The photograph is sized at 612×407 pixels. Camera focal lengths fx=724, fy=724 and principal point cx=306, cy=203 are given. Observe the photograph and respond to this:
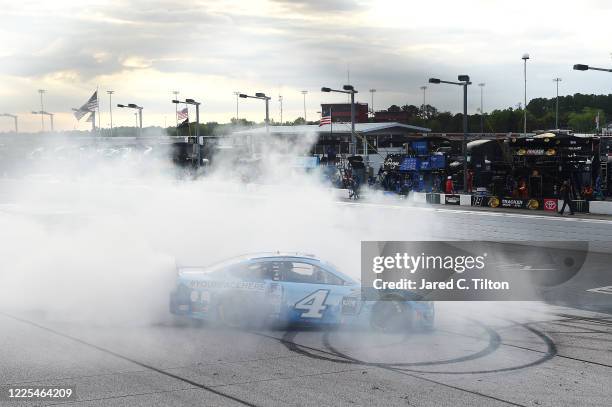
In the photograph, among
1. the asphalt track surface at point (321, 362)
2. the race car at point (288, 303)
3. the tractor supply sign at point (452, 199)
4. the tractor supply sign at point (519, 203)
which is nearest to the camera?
the asphalt track surface at point (321, 362)

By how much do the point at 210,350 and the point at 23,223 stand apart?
12169mm

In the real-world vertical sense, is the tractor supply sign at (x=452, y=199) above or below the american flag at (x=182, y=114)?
below

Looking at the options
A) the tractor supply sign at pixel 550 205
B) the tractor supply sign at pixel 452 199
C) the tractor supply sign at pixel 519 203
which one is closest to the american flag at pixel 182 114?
the tractor supply sign at pixel 452 199

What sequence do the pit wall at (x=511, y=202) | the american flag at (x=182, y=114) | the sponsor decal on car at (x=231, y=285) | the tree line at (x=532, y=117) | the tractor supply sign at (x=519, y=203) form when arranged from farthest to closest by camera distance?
the tree line at (x=532, y=117), the american flag at (x=182, y=114), the tractor supply sign at (x=519, y=203), the pit wall at (x=511, y=202), the sponsor decal on car at (x=231, y=285)

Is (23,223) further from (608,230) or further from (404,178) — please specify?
(404,178)

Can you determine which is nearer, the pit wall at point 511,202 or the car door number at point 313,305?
the car door number at point 313,305

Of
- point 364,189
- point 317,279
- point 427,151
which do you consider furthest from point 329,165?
point 317,279

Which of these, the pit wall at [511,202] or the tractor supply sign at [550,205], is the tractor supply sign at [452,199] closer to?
the pit wall at [511,202]

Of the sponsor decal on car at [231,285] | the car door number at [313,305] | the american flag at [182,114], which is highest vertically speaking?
the american flag at [182,114]

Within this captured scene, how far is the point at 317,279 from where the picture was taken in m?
11.0

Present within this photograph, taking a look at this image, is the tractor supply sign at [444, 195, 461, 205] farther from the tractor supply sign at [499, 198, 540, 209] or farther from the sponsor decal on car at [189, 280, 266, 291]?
the sponsor decal on car at [189, 280, 266, 291]

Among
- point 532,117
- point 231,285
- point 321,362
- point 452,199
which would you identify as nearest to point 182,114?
point 452,199

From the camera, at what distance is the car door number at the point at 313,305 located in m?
10.8

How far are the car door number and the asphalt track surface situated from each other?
0.90 ft
